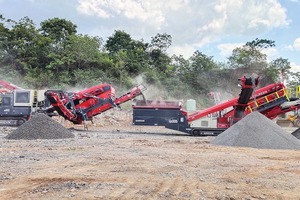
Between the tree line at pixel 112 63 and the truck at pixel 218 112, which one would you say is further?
the tree line at pixel 112 63

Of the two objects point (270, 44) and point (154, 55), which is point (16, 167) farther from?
point (270, 44)

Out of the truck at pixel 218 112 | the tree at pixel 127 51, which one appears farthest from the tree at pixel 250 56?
the truck at pixel 218 112

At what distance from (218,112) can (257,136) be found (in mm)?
5352

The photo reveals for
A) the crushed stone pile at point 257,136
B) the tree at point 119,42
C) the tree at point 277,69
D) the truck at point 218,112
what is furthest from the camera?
the tree at point 119,42

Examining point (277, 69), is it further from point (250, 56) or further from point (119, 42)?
point (119, 42)

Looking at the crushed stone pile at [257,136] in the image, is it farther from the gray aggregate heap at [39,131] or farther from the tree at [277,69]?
the tree at [277,69]

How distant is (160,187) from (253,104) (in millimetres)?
13625

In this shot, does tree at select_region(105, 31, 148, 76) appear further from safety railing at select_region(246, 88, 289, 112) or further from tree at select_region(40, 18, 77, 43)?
safety railing at select_region(246, 88, 289, 112)

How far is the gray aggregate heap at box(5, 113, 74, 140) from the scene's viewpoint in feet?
52.5

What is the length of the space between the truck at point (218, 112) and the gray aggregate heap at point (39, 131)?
4.81 m

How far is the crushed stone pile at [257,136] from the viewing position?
1413cm

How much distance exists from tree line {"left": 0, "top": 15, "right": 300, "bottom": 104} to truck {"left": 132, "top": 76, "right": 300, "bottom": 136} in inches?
554

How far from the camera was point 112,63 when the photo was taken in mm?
39000

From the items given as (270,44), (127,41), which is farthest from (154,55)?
(270,44)
